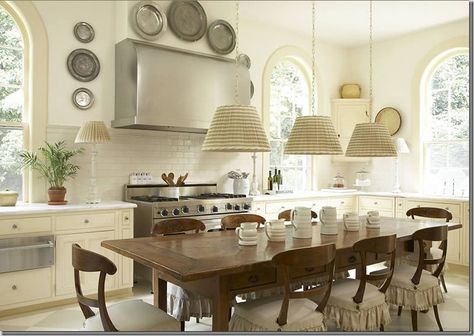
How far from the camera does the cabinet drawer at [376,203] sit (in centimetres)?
657

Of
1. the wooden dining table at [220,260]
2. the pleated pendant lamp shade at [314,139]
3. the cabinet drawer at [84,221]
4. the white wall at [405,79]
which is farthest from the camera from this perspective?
the white wall at [405,79]

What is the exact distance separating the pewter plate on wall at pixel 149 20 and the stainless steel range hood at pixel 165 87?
126 mm

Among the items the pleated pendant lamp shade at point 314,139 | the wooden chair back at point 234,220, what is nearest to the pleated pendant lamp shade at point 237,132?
the pleated pendant lamp shade at point 314,139

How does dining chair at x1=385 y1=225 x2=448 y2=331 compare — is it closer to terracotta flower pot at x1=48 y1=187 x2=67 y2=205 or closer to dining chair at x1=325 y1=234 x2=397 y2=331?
dining chair at x1=325 y1=234 x2=397 y2=331

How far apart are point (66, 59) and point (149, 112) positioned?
1.14 m

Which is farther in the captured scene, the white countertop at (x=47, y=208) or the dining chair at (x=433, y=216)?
the dining chair at (x=433, y=216)

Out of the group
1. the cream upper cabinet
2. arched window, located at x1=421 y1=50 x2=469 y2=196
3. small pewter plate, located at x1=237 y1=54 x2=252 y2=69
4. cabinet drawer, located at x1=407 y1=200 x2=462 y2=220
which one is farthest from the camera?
the cream upper cabinet

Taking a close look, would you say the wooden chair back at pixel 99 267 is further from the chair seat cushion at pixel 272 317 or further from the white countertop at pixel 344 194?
the white countertop at pixel 344 194

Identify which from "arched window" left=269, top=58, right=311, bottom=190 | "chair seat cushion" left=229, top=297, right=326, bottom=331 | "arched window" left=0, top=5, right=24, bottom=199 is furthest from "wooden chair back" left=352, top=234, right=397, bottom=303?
"arched window" left=269, top=58, right=311, bottom=190

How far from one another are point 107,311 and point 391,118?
5.97 metres

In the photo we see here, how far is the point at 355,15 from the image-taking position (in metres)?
6.38

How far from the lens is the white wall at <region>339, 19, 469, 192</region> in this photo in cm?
674

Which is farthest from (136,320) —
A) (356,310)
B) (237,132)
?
(356,310)

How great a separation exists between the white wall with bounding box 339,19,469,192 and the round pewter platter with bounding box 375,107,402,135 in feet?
0.21
